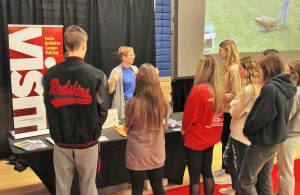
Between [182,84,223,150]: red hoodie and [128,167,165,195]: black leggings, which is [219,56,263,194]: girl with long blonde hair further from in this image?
[128,167,165,195]: black leggings

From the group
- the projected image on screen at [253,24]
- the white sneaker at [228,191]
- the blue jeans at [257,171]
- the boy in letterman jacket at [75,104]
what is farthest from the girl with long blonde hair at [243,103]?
the projected image on screen at [253,24]

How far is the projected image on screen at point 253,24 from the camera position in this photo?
5066mm

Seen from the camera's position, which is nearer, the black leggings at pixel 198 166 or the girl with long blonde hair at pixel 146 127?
the girl with long blonde hair at pixel 146 127

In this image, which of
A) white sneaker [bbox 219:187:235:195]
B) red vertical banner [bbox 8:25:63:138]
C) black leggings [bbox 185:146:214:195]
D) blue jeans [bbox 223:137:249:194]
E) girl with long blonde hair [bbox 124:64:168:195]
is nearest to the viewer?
girl with long blonde hair [bbox 124:64:168:195]

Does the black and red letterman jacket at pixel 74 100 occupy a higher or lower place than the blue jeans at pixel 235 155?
higher

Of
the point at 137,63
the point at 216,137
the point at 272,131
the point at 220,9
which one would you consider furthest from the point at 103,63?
the point at 272,131

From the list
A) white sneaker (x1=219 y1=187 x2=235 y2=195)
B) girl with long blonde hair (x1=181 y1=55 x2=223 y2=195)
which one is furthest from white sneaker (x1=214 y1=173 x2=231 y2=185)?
girl with long blonde hair (x1=181 y1=55 x2=223 y2=195)

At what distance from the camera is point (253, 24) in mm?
5566

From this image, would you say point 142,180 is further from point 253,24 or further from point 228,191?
point 253,24

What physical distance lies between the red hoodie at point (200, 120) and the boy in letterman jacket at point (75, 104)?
2.18 ft

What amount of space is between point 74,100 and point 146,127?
545 mm

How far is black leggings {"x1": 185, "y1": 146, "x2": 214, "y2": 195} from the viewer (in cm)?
263

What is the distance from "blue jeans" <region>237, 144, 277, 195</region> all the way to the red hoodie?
305 millimetres

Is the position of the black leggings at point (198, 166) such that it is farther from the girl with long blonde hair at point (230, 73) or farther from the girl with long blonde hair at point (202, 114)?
the girl with long blonde hair at point (230, 73)
